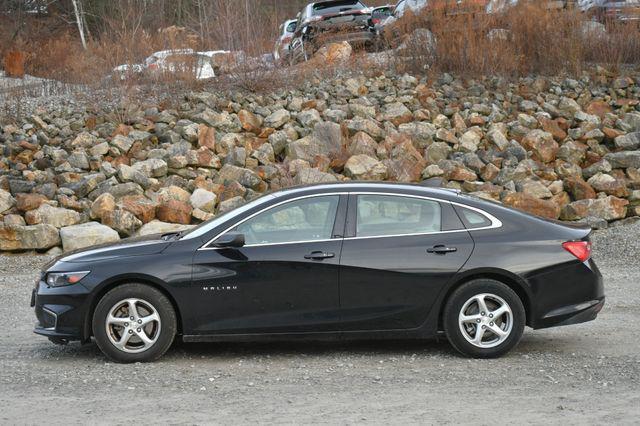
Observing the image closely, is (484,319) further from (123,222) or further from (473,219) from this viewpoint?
(123,222)

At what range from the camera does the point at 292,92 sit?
910 inches

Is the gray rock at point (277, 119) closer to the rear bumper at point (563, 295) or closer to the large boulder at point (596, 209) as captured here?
the large boulder at point (596, 209)

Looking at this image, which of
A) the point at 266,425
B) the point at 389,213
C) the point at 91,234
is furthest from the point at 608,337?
the point at 91,234

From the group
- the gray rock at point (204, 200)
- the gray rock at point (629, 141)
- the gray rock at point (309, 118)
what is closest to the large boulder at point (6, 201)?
the gray rock at point (204, 200)

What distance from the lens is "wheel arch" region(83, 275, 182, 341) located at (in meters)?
7.79

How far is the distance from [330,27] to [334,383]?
69.9ft

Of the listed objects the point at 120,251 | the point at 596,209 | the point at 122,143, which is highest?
the point at 122,143

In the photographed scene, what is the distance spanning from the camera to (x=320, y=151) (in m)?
19.6

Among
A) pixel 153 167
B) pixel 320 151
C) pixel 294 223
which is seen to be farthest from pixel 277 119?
pixel 294 223

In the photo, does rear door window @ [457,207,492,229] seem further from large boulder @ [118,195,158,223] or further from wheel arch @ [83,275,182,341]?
large boulder @ [118,195,158,223]

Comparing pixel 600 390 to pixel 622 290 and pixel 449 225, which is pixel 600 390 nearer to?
pixel 449 225

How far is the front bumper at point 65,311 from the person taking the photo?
25.7 ft

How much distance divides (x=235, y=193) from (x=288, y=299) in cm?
943

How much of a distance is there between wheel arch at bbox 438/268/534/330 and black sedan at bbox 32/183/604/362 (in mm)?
12
